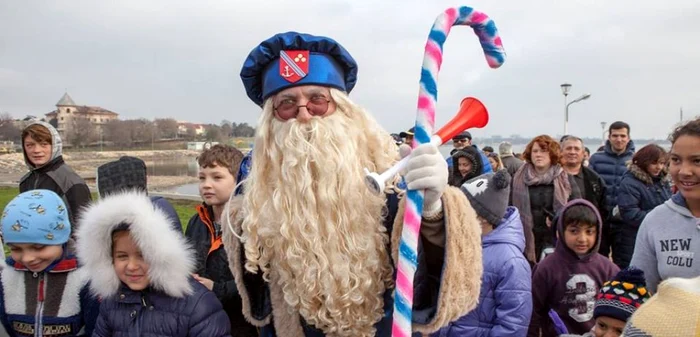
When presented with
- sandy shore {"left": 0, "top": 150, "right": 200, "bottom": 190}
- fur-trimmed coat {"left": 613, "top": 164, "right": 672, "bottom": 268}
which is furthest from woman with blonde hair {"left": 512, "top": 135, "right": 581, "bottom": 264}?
sandy shore {"left": 0, "top": 150, "right": 200, "bottom": 190}

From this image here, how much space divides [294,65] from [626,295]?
65.2 inches

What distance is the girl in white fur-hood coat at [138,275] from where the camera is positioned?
198 cm

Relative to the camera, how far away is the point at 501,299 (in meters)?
2.43

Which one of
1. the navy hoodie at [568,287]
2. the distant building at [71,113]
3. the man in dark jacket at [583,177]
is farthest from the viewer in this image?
the distant building at [71,113]

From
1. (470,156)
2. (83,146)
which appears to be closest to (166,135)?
(83,146)

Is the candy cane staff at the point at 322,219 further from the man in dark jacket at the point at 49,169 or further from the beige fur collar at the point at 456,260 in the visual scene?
the man in dark jacket at the point at 49,169

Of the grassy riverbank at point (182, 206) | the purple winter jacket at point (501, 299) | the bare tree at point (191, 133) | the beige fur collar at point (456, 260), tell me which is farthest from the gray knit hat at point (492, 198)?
the bare tree at point (191, 133)

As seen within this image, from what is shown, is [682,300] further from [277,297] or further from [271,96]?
[271,96]

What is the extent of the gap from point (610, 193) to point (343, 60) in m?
3.79

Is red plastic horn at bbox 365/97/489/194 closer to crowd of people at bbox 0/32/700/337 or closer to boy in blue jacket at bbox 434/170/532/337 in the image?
crowd of people at bbox 0/32/700/337

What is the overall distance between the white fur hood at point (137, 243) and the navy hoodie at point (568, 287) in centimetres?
200

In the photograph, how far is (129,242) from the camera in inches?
80.4

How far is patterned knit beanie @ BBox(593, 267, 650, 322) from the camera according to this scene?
80.5 inches

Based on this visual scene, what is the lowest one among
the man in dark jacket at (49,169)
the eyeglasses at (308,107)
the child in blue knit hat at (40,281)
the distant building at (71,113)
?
the child in blue knit hat at (40,281)
